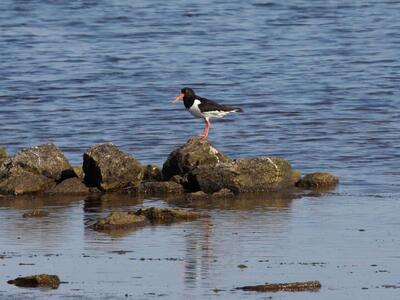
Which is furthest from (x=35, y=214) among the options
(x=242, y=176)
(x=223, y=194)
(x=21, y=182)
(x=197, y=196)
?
(x=242, y=176)

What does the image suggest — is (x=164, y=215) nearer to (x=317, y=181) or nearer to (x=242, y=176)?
(x=242, y=176)

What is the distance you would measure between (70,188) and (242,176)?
2529 millimetres

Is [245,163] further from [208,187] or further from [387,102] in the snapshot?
[387,102]

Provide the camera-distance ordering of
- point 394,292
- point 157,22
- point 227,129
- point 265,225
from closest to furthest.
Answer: point 394,292 < point 265,225 < point 227,129 < point 157,22

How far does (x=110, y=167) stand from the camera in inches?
754

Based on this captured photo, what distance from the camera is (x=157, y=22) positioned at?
149 feet

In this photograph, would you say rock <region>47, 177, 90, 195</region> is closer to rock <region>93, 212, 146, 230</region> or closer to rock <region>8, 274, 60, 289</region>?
rock <region>93, 212, 146, 230</region>

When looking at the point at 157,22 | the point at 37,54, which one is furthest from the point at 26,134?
the point at 157,22

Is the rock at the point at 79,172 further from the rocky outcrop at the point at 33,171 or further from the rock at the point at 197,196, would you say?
the rock at the point at 197,196

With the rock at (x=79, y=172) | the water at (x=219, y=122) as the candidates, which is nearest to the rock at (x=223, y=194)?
the water at (x=219, y=122)

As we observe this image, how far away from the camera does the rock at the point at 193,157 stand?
63.4 ft

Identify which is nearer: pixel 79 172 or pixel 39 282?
pixel 39 282

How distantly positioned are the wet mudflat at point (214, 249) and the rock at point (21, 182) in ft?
1.56

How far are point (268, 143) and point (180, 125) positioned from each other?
2.84 m
